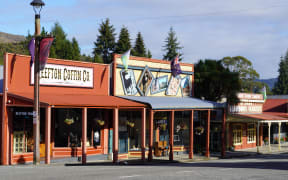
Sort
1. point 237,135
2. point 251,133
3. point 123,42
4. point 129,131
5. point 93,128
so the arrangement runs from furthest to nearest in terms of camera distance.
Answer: point 123,42
point 251,133
point 237,135
point 129,131
point 93,128

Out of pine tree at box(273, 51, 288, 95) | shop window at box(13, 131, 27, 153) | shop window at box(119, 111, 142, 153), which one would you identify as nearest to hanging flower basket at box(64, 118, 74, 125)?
shop window at box(13, 131, 27, 153)

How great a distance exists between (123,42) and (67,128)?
174 feet

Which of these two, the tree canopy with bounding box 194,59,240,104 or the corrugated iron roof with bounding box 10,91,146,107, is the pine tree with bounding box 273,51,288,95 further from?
the corrugated iron roof with bounding box 10,91,146,107

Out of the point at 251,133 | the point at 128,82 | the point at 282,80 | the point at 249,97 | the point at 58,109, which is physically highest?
the point at 282,80

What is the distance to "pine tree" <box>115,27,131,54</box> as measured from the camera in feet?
245

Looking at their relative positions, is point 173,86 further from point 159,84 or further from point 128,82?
point 128,82

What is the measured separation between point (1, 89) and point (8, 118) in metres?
1.73

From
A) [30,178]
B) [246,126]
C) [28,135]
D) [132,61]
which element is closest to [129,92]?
[132,61]

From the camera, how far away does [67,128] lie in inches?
906

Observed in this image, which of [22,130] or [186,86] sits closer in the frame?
[22,130]

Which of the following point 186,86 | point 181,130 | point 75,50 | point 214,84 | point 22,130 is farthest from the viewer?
point 75,50

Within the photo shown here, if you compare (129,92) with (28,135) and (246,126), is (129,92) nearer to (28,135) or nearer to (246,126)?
(28,135)

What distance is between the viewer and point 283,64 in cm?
12062

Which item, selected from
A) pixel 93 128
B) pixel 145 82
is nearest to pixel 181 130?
pixel 145 82
